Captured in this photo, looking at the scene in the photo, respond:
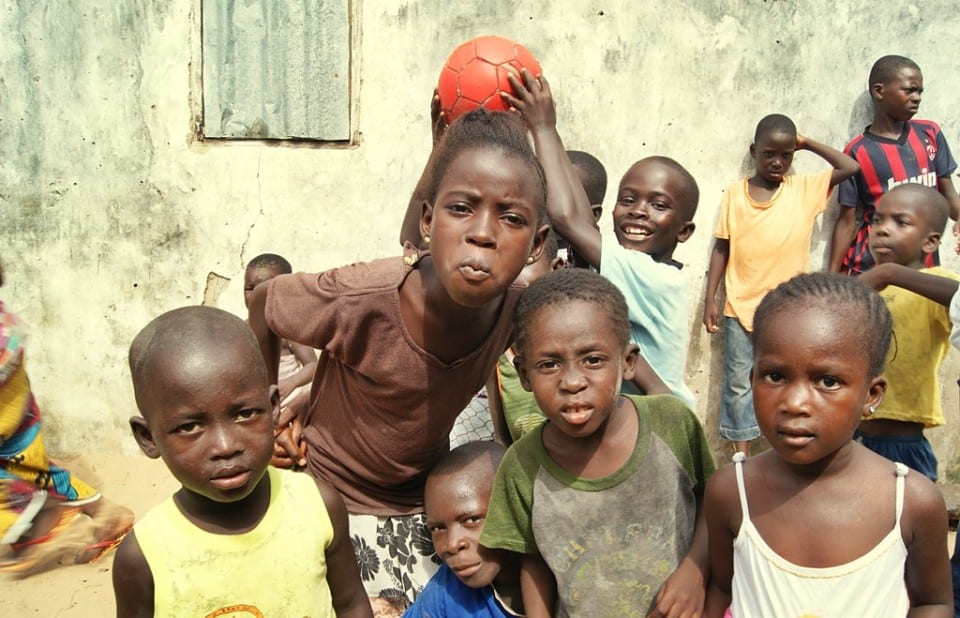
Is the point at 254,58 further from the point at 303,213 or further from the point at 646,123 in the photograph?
the point at 646,123

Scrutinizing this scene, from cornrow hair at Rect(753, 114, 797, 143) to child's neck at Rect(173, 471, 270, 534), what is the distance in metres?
4.16

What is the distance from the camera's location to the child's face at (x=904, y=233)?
12.8 ft

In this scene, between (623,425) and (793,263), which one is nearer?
(623,425)

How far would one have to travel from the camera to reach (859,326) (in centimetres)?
191

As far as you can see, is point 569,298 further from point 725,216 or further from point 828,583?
point 725,216

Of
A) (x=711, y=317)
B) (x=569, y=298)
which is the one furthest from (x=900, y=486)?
(x=711, y=317)

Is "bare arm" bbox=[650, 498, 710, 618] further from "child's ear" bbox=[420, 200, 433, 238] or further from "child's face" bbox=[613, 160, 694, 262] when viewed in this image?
"child's face" bbox=[613, 160, 694, 262]

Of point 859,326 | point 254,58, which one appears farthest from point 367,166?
point 859,326

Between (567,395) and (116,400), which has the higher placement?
(567,395)

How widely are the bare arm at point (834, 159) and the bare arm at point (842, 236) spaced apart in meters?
0.25

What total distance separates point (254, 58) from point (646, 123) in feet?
7.80

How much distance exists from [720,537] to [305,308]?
1.24 m

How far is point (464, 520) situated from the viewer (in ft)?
8.21

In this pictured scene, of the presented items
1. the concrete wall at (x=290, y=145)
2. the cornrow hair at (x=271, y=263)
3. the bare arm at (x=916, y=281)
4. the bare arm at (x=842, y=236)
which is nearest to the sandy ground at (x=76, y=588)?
the concrete wall at (x=290, y=145)
